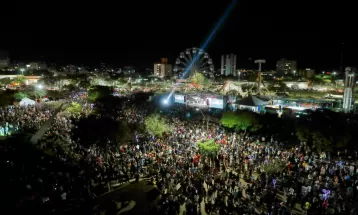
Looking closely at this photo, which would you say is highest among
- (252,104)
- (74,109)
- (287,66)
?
(287,66)

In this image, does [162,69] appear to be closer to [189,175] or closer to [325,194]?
[189,175]

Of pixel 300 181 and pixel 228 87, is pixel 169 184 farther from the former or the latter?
pixel 228 87

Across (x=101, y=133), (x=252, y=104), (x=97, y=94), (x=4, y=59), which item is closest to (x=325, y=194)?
(x=101, y=133)

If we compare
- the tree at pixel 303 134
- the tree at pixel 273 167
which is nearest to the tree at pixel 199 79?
the tree at pixel 303 134

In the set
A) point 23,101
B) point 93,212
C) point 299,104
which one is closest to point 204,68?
point 299,104

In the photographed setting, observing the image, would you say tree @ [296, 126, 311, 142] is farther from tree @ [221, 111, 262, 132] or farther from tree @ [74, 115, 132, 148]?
tree @ [74, 115, 132, 148]
